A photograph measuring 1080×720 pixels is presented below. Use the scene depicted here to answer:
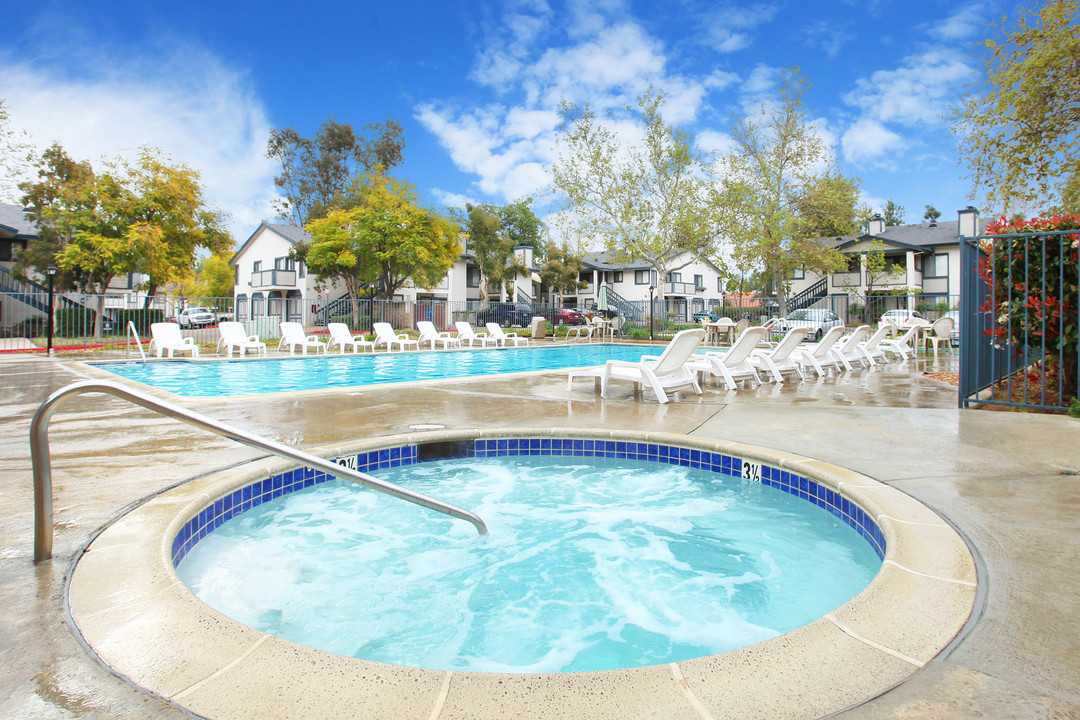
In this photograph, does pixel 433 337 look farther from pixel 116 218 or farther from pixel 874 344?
pixel 116 218

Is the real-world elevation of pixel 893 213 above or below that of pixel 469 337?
above

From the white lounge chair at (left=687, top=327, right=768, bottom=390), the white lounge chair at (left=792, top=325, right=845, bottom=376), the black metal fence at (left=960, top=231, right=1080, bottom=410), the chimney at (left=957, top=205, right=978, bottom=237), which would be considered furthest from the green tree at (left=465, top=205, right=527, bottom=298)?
the black metal fence at (left=960, top=231, right=1080, bottom=410)

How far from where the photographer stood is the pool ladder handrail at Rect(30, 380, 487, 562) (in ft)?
6.77

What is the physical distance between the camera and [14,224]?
30.3 meters

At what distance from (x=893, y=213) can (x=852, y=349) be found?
5651cm

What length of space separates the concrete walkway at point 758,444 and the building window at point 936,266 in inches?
1235

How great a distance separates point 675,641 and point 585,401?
14.1ft

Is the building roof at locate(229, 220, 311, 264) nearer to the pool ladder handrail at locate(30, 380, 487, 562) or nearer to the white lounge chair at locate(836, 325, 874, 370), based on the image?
the white lounge chair at locate(836, 325, 874, 370)

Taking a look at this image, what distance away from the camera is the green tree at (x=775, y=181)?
1005 inches

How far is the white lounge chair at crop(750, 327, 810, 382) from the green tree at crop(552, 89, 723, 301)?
15387mm

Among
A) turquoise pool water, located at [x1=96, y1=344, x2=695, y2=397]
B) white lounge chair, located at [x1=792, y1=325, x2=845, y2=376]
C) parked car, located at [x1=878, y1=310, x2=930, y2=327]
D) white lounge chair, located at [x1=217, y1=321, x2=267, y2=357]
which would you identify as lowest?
turquoise pool water, located at [x1=96, y1=344, x2=695, y2=397]

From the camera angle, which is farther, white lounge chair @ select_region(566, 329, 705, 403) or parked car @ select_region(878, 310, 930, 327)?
parked car @ select_region(878, 310, 930, 327)

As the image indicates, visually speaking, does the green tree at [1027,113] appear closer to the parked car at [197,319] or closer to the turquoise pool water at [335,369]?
the turquoise pool water at [335,369]

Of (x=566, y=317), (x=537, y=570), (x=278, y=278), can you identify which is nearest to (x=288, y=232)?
(x=278, y=278)
